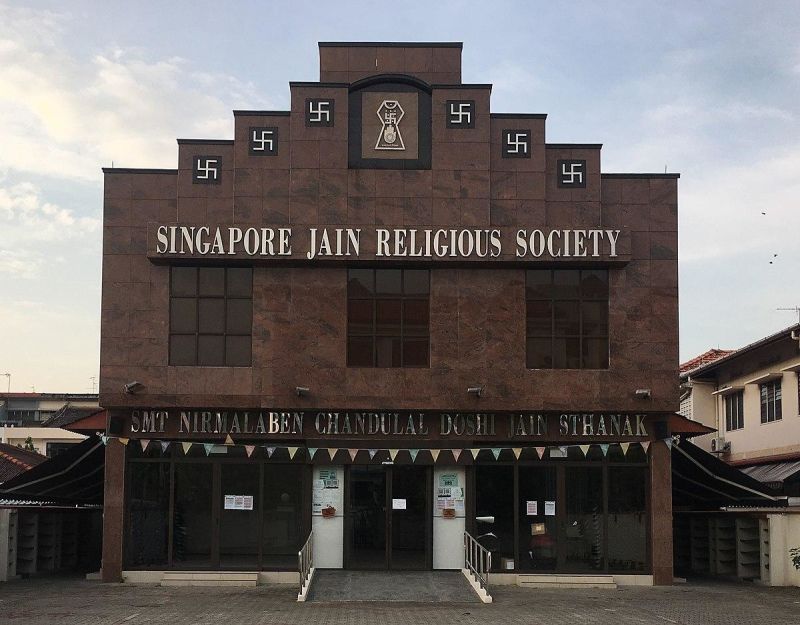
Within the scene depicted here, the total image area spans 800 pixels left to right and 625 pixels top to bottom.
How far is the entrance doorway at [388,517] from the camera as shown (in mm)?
26609

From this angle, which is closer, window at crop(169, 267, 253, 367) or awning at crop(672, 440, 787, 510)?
window at crop(169, 267, 253, 367)

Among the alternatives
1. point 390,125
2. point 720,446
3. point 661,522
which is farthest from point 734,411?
point 390,125

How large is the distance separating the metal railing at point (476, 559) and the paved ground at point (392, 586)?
327mm

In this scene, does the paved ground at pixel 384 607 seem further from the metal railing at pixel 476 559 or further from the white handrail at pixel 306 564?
the metal railing at pixel 476 559

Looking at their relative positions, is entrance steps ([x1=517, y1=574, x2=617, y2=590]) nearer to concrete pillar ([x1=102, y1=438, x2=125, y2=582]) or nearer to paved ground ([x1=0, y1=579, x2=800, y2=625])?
paved ground ([x1=0, y1=579, x2=800, y2=625])

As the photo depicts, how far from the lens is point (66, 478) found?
3033 centimetres

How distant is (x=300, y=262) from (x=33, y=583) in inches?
424

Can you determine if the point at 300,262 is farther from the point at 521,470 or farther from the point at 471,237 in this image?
the point at 521,470

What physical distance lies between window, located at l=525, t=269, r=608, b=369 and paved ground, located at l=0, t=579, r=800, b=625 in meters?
5.71

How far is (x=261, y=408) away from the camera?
26.4 m

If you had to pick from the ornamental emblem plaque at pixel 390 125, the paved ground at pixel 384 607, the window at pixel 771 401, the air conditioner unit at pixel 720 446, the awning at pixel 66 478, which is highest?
the ornamental emblem plaque at pixel 390 125

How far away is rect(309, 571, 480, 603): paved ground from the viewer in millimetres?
23625

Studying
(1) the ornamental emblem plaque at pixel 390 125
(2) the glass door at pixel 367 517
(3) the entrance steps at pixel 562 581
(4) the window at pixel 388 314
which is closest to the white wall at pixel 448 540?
(2) the glass door at pixel 367 517

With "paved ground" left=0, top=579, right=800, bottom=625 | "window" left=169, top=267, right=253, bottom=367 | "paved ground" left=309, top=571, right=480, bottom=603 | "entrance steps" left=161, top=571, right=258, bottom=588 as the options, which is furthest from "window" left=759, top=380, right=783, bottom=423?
"entrance steps" left=161, top=571, right=258, bottom=588
